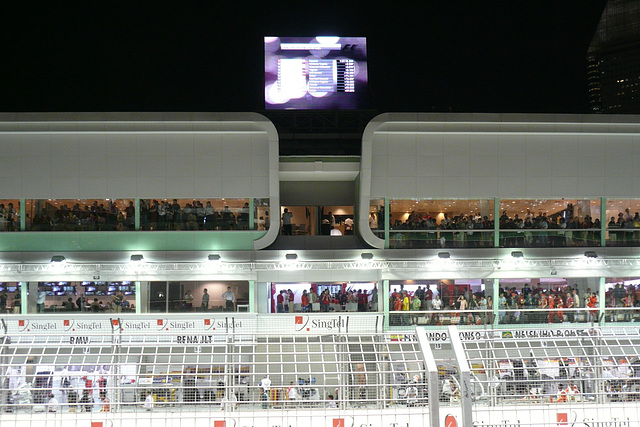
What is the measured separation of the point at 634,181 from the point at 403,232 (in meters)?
9.77

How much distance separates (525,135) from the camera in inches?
981

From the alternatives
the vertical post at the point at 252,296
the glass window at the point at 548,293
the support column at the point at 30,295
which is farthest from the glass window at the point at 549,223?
the support column at the point at 30,295

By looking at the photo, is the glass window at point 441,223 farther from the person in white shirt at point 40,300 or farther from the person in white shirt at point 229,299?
the person in white shirt at point 40,300

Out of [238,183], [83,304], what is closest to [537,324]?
[238,183]

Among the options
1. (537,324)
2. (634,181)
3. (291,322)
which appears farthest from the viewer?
(634,181)

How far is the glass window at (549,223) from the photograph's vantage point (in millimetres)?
25188

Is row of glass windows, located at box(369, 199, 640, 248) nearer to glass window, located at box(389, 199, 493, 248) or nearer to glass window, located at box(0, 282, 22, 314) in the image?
glass window, located at box(389, 199, 493, 248)

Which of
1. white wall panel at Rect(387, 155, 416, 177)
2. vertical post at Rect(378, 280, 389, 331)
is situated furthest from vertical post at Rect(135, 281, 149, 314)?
white wall panel at Rect(387, 155, 416, 177)

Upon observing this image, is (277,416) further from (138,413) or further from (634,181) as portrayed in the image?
(634,181)

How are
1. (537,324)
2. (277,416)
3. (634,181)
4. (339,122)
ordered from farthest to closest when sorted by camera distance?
1. (339,122)
2. (634,181)
3. (537,324)
4. (277,416)

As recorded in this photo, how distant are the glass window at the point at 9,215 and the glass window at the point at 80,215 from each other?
431 millimetres

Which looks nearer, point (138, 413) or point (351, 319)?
point (138, 413)

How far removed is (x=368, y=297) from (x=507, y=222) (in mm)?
6525

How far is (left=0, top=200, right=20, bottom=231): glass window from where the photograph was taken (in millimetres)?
23969
